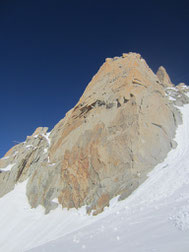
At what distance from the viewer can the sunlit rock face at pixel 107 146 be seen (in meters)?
14.0

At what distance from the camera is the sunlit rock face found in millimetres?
13969

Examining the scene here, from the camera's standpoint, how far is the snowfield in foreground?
459 cm

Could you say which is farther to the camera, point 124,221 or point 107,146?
point 107,146

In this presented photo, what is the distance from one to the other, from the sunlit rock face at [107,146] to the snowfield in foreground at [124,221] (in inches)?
43.5

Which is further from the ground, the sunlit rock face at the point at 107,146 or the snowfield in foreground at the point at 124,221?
the sunlit rock face at the point at 107,146

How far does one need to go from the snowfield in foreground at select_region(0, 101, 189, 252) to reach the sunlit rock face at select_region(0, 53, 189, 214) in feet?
3.62

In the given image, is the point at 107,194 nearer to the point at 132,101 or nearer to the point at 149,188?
the point at 149,188

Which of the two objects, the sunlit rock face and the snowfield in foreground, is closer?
the snowfield in foreground

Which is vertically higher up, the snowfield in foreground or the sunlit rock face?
the sunlit rock face

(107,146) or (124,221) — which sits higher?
(107,146)

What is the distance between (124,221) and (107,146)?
9555 millimetres

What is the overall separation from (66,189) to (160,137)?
35.3 ft

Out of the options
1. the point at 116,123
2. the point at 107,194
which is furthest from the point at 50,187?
the point at 116,123

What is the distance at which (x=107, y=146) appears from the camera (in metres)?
16.1
